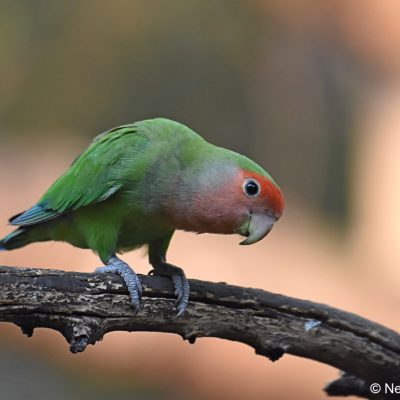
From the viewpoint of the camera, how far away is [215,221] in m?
3.70

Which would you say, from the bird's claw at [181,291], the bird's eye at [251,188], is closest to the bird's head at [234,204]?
the bird's eye at [251,188]

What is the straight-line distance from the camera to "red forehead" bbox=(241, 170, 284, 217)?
3688 mm

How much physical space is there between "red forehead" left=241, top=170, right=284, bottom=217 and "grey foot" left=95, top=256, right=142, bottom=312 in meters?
0.81

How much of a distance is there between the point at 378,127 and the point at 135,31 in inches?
152

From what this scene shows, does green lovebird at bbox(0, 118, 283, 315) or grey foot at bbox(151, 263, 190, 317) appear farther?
green lovebird at bbox(0, 118, 283, 315)

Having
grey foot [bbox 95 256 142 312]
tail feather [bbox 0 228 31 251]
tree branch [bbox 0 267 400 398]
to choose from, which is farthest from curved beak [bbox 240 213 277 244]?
tail feather [bbox 0 228 31 251]

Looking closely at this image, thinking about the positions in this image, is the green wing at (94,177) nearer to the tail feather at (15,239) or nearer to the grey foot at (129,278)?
the tail feather at (15,239)

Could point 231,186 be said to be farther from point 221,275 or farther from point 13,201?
point 13,201

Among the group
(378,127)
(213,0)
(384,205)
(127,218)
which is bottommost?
(127,218)

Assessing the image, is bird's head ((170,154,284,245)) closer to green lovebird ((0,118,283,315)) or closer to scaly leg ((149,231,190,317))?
green lovebird ((0,118,283,315))

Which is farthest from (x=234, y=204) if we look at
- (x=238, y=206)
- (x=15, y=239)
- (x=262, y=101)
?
(x=262, y=101)

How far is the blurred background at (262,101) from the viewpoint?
895 cm

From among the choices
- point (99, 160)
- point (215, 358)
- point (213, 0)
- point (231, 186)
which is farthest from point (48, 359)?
point (213, 0)

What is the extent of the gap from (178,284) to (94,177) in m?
0.85
